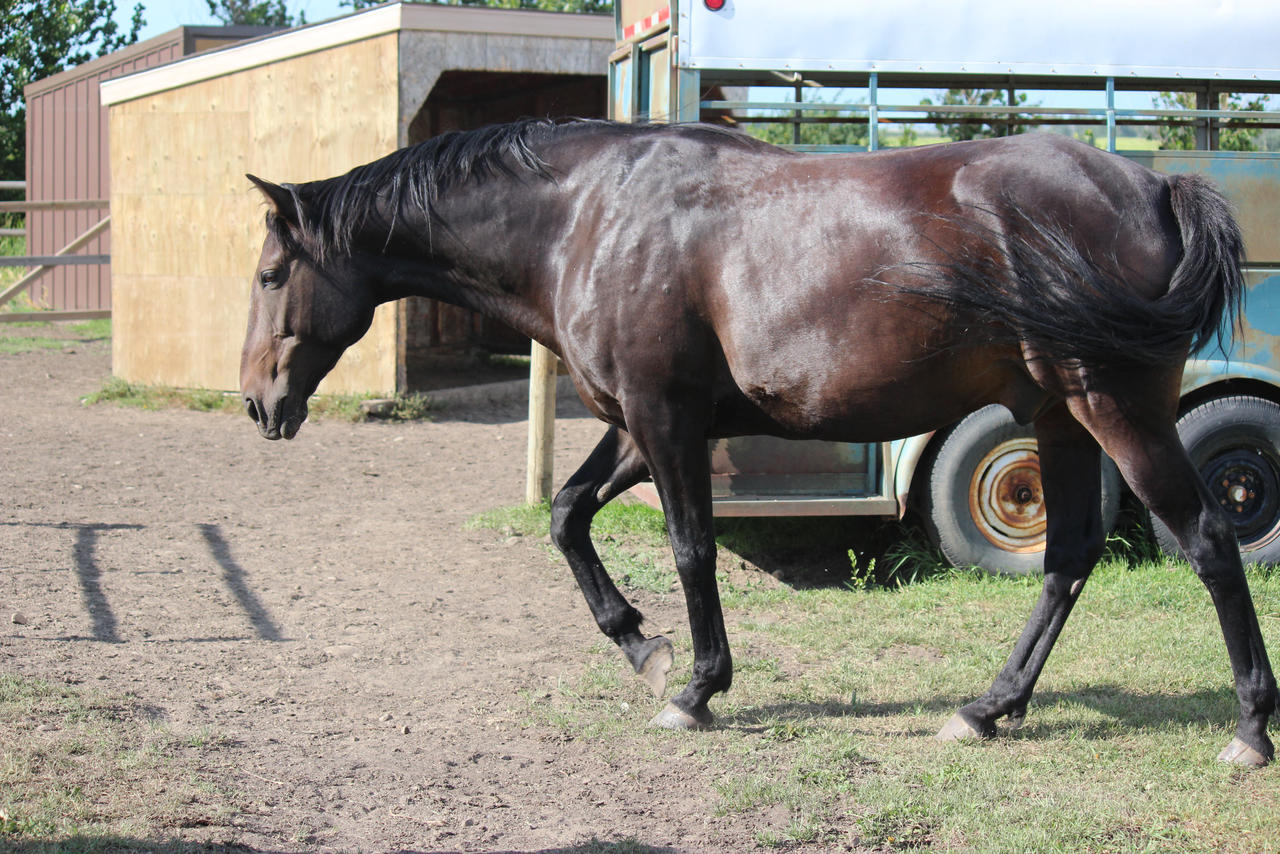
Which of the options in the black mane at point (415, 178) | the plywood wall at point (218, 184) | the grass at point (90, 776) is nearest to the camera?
the grass at point (90, 776)

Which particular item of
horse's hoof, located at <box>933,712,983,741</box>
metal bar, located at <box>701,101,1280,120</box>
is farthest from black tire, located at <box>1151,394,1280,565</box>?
horse's hoof, located at <box>933,712,983,741</box>

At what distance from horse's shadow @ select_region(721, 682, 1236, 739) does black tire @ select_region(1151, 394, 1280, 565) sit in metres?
1.84

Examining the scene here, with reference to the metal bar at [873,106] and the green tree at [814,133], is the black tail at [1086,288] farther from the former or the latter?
the green tree at [814,133]

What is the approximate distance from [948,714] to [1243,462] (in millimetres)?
2896

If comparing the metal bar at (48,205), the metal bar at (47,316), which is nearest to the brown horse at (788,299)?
the metal bar at (47,316)

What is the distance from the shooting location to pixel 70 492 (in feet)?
24.7

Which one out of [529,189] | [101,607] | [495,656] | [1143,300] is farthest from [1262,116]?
[101,607]

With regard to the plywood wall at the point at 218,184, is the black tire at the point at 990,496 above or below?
below

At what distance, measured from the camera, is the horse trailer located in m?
5.61

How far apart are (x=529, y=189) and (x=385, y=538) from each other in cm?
328

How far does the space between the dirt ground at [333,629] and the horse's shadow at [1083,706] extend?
0.60 meters

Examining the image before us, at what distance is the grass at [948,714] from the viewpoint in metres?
3.26

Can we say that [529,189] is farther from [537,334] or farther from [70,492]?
[70,492]

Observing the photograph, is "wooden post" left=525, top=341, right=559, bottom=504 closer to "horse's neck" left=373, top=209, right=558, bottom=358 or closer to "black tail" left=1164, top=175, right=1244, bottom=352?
"horse's neck" left=373, top=209, right=558, bottom=358
